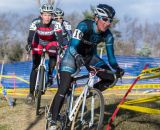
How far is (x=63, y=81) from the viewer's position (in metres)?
7.16

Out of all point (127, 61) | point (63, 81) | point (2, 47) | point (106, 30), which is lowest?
point (2, 47)

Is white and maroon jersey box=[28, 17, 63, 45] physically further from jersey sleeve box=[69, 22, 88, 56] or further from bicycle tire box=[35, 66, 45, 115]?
jersey sleeve box=[69, 22, 88, 56]

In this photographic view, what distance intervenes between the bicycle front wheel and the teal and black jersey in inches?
27.5

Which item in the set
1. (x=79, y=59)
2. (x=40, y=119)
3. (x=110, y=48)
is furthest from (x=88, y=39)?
(x=40, y=119)

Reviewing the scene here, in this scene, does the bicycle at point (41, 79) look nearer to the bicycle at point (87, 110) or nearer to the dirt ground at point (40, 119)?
the dirt ground at point (40, 119)

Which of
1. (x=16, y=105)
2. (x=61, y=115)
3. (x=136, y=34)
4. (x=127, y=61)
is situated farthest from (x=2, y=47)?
(x=61, y=115)

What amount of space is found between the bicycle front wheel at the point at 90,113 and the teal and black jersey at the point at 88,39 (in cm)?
70

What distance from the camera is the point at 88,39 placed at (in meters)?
7.23

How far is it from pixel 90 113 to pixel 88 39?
120cm

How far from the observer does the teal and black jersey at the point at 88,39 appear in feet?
22.8

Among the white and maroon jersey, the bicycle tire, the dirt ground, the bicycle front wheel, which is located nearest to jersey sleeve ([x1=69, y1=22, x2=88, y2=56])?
the bicycle front wheel

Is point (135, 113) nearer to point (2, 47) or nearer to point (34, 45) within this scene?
point (34, 45)

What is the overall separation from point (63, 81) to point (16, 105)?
13.9ft

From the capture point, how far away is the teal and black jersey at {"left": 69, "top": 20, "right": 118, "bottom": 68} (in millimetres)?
6957
